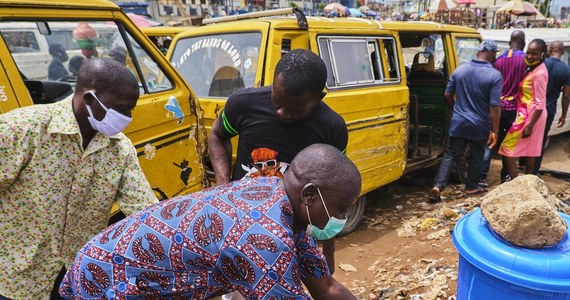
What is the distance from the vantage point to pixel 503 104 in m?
5.06

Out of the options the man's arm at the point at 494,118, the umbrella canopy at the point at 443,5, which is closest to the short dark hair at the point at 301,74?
the man's arm at the point at 494,118

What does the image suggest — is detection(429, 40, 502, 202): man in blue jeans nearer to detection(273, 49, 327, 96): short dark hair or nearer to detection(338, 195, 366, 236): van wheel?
detection(338, 195, 366, 236): van wheel

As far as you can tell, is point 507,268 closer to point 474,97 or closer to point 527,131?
point 474,97

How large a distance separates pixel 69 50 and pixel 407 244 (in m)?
3.27

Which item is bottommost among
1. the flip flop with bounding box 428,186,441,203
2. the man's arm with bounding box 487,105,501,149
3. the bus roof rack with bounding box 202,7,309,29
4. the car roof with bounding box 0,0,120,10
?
the flip flop with bounding box 428,186,441,203

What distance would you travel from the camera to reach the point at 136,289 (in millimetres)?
1342

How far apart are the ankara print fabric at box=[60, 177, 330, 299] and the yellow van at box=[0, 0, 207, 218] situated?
3.61ft

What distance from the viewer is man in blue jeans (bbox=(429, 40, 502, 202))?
4406 millimetres

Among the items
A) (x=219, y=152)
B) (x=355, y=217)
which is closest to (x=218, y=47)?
(x=219, y=152)

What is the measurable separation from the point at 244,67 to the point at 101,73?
1.84 meters

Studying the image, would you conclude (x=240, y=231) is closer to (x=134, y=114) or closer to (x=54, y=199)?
(x=54, y=199)

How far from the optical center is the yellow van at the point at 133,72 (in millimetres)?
2012

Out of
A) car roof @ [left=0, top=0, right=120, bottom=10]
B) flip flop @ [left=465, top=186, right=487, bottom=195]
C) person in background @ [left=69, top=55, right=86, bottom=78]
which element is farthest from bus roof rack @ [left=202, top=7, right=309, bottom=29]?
flip flop @ [left=465, top=186, right=487, bottom=195]

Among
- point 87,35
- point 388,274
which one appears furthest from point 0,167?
point 388,274
